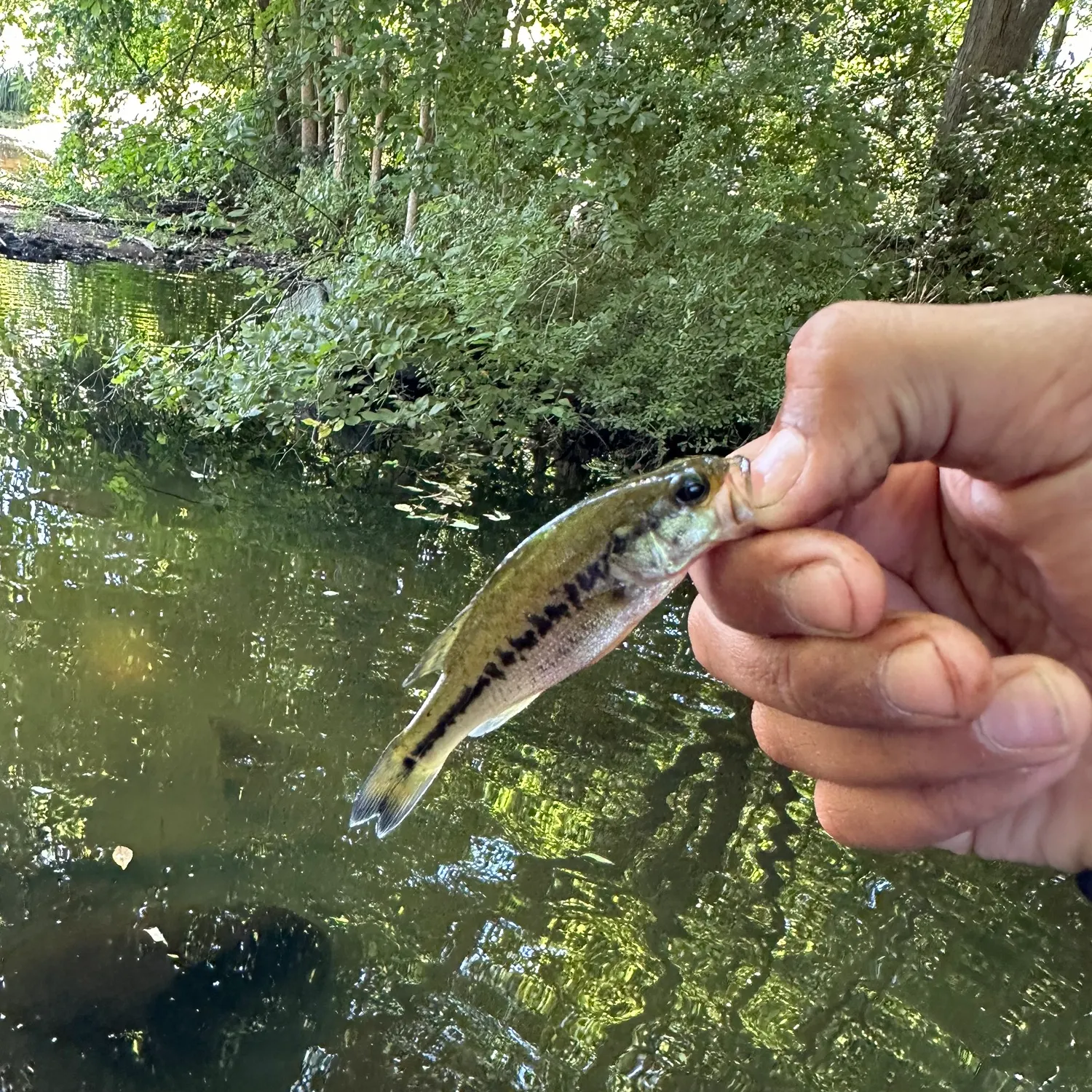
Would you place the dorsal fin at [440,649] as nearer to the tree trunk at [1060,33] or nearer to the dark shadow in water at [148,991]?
the dark shadow in water at [148,991]

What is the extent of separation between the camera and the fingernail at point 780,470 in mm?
1382

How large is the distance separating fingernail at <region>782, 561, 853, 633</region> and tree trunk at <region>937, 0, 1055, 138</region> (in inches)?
307

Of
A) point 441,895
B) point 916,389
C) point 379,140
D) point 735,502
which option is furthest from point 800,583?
point 379,140

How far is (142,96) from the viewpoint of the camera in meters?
7.80

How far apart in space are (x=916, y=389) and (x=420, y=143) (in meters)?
6.56

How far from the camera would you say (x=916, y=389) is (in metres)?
1.37

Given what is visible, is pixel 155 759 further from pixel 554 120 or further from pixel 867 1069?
pixel 554 120

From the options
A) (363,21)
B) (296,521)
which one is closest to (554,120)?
(363,21)

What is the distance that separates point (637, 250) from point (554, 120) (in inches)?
44.6

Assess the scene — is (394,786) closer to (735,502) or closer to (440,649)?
(440,649)

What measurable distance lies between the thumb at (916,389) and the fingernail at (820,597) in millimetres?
111

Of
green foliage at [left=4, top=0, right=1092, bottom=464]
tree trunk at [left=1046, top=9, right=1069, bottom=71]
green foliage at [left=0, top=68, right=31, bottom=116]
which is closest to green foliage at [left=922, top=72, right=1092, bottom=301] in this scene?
green foliage at [left=4, top=0, right=1092, bottom=464]

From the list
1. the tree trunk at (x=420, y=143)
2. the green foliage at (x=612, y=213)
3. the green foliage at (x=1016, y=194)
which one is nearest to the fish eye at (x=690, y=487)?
the green foliage at (x=612, y=213)

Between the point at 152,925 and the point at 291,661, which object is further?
the point at 291,661
